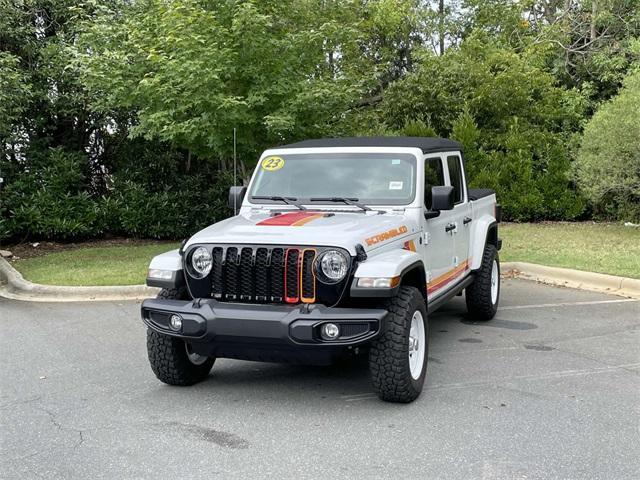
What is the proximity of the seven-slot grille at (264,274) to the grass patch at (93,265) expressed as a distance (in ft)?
15.9

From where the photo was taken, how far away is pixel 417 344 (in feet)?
16.0

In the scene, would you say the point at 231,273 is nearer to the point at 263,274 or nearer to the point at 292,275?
the point at 263,274

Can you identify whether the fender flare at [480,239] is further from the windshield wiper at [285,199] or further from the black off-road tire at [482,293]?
the windshield wiper at [285,199]

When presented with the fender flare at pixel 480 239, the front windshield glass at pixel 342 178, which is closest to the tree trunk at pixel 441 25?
the fender flare at pixel 480 239

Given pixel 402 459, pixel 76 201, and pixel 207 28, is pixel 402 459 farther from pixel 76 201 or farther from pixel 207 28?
pixel 76 201

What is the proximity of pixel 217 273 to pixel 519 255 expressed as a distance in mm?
7589

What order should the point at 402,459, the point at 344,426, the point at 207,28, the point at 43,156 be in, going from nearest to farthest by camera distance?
the point at 402,459 < the point at 344,426 < the point at 207,28 < the point at 43,156

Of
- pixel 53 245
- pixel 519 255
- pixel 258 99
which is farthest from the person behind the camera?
pixel 53 245

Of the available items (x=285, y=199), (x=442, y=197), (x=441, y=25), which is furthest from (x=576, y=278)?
(x=441, y=25)

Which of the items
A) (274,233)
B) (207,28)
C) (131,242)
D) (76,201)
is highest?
(207,28)

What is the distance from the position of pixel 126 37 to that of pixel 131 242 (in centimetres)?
486

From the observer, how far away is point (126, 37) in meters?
11.1

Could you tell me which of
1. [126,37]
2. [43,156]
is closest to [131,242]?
[43,156]

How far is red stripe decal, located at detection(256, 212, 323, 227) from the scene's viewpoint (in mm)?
4920
